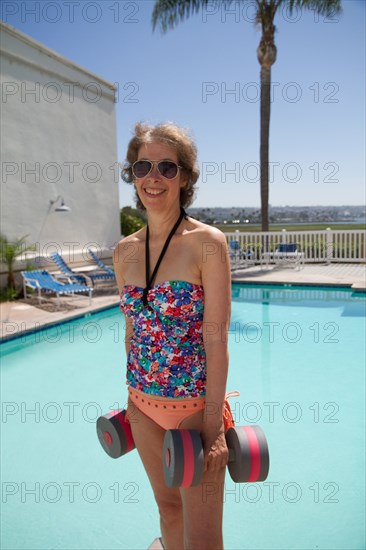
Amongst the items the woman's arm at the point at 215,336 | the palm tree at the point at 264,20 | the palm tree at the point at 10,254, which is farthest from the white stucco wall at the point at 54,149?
the woman's arm at the point at 215,336

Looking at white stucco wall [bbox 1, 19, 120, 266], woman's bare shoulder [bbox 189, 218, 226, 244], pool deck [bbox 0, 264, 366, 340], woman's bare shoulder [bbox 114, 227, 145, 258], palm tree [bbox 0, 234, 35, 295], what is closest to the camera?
woman's bare shoulder [bbox 189, 218, 226, 244]

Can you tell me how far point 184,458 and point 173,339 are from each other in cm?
37

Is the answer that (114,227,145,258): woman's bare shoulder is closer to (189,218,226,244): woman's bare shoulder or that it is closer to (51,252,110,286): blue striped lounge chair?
(189,218,226,244): woman's bare shoulder

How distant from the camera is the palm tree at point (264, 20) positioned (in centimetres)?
1361

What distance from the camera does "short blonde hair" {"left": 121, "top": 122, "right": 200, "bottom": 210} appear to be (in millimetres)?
1627

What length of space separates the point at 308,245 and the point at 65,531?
40.8 feet

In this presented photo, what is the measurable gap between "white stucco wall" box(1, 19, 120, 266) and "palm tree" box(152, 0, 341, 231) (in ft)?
10.3

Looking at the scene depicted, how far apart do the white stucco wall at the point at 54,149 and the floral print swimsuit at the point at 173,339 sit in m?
8.83

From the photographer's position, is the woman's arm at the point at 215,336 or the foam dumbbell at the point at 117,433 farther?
the foam dumbbell at the point at 117,433

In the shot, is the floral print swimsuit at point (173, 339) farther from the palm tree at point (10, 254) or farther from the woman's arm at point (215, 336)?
the palm tree at point (10, 254)

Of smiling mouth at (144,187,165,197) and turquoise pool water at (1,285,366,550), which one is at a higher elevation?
smiling mouth at (144,187,165,197)

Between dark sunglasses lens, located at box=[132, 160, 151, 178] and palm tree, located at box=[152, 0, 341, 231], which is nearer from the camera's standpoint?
dark sunglasses lens, located at box=[132, 160, 151, 178]

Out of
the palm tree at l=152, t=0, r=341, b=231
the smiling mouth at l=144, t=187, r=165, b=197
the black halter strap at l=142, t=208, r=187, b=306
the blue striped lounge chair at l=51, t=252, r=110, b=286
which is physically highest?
the palm tree at l=152, t=0, r=341, b=231

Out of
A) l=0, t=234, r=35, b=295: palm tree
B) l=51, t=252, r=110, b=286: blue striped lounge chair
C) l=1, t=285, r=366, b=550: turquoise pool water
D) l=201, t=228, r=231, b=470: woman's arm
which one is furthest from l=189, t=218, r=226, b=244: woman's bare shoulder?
l=0, t=234, r=35, b=295: palm tree
